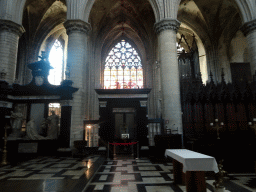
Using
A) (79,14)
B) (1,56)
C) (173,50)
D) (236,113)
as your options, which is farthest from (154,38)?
(1,56)

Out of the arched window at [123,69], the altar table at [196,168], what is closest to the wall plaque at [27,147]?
the altar table at [196,168]

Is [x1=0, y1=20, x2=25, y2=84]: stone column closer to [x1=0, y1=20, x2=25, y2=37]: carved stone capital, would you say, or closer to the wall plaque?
[x1=0, y1=20, x2=25, y2=37]: carved stone capital

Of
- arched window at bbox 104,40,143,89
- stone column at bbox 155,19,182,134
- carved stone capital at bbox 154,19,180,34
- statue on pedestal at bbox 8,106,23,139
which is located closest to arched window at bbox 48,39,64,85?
arched window at bbox 104,40,143,89

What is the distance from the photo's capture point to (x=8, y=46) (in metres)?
10.6

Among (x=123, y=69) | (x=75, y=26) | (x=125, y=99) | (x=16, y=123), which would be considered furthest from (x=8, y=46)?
(x=123, y=69)

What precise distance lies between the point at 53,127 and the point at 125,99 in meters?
7.30

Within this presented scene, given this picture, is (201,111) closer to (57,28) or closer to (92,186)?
(92,186)

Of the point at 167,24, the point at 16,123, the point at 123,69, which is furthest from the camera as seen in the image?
the point at 123,69

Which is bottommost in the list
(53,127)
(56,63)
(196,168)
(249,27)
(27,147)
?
(27,147)

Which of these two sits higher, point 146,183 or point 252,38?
point 252,38

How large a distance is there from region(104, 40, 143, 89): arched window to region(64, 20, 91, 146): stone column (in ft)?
27.4

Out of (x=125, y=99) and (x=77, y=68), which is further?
(x=125, y=99)

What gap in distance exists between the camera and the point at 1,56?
10352 mm

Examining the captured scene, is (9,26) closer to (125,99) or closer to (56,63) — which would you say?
(56,63)
